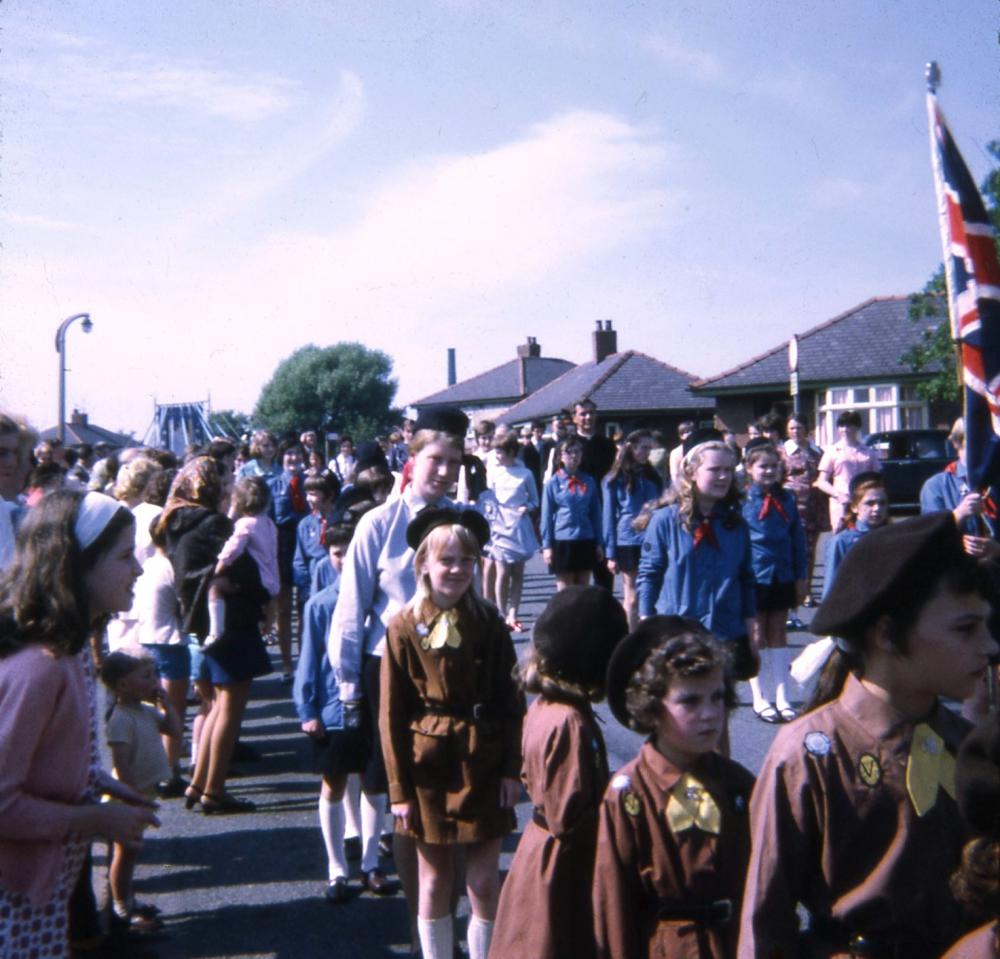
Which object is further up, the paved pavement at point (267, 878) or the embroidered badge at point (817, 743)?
the embroidered badge at point (817, 743)

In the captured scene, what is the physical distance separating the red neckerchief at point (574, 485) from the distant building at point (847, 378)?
25.9 metres

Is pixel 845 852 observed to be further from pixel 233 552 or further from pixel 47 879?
pixel 233 552

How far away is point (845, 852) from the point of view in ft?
7.25

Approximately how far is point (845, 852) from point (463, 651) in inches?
84.1

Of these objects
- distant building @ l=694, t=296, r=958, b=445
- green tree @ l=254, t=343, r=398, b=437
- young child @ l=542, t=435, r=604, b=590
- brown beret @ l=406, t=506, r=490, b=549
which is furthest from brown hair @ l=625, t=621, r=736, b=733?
green tree @ l=254, t=343, r=398, b=437

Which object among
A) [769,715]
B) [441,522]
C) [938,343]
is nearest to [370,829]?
[441,522]

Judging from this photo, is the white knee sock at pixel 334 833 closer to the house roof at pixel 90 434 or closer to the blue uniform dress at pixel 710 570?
the blue uniform dress at pixel 710 570

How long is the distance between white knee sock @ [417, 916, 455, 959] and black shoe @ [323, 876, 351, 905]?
1273mm

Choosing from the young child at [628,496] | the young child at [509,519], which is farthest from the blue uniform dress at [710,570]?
the young child at [509,519]

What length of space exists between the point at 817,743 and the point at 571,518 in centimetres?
923

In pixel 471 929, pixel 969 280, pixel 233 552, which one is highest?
pixel 969 280

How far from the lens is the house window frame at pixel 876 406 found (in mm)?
37562

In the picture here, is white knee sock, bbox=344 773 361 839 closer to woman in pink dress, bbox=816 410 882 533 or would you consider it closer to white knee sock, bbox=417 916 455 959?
white knee sock, bbox=417 916 455 959

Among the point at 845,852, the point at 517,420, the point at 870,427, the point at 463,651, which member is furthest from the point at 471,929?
the point at 517,420
